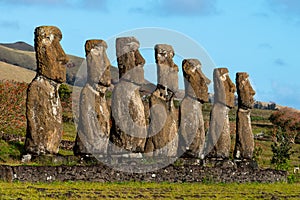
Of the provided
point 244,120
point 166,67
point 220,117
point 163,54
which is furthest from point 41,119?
point 244,120

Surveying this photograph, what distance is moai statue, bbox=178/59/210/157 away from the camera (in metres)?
26.5

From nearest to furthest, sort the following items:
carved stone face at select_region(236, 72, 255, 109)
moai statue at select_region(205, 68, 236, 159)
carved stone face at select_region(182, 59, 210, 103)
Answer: carved stone face at select_region(182, 59, 210, 103), moai statue at select_region(205, 68, 236, 159), carved stone face at select_region(236, 72, 255, 109)

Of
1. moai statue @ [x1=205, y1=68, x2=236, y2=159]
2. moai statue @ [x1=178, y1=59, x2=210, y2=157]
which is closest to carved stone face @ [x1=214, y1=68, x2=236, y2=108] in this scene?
moai statue @ [x1=205, y1=68, x2=236, y2=159]

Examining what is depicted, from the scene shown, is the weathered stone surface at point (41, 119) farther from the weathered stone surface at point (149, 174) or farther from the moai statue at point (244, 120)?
the moai statue at point (244, 120)

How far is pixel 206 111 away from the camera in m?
78.0

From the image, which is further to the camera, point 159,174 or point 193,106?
point 193,106

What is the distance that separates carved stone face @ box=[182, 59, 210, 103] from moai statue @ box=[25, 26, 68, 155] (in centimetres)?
594

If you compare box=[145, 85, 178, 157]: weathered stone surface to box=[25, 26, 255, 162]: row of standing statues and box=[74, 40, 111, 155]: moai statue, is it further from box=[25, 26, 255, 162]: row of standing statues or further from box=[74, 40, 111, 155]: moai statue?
box=[74, 40, 111, 155]: moai statue

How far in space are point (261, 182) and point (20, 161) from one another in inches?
342

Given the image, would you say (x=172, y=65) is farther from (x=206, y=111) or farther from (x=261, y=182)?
(x=206, y=111)

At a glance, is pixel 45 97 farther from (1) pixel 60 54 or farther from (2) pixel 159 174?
(2) pixel 159 174

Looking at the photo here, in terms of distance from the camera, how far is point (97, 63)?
2344cm

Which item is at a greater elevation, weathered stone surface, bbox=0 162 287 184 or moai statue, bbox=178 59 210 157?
moai statue, bbox=178 59 210 157

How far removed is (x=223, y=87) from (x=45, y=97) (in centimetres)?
880
